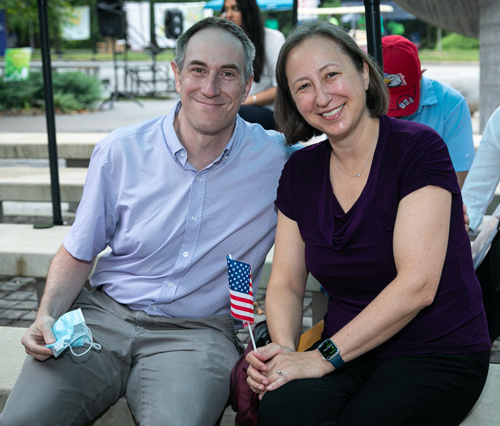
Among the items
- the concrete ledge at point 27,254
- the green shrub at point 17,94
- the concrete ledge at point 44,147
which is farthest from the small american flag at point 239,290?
the green shrub at point 17,94

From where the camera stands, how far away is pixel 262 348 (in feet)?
7.59

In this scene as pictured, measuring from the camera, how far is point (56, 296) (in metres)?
2.60

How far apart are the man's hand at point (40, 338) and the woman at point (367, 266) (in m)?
0.74

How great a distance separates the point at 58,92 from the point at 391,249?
51.2 feet

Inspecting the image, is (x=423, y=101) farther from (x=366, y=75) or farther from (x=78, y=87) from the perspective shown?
(x=78, y=87)

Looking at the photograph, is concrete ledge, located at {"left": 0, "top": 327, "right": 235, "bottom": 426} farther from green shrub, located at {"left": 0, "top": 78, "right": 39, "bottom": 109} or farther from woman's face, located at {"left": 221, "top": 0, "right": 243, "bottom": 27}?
green shrub, located at {"left": 0, "top": 78, "right": 39, "bottom": 109}

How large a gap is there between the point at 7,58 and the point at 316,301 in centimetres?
1331

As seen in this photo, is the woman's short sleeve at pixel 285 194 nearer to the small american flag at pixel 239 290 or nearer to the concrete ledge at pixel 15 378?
the small american flag at pixel 239 290

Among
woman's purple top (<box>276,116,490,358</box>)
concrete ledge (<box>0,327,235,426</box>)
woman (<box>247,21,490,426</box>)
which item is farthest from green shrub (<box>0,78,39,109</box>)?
woman's purple top (<box>276,116,490,358</box>)

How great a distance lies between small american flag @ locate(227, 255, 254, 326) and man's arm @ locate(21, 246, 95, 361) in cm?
67

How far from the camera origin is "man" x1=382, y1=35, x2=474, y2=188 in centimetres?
325

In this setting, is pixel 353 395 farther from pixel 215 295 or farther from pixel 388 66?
pixel 388 66

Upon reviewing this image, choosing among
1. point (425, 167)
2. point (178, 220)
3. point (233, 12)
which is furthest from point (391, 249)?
point (233, 12)

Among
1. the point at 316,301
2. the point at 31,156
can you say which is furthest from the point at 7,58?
the point at 316,301
